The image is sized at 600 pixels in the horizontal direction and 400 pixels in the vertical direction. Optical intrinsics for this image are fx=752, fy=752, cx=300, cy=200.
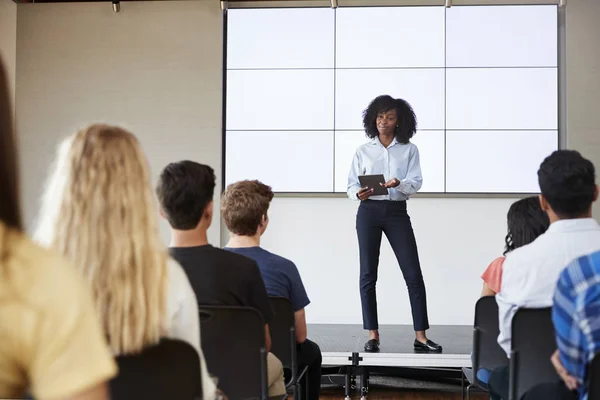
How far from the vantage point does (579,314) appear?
1.86 metres

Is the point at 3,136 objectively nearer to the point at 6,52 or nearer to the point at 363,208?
the point at 363,208

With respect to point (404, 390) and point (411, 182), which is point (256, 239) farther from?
point (404, 390)

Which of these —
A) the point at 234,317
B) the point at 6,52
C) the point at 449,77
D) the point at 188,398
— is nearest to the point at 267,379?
the point at 234,317

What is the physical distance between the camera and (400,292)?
6121mm

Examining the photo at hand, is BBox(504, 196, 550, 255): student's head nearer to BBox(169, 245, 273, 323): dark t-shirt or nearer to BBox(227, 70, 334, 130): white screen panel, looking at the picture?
BBox(169, 245, 273, 323): dark t-shirt

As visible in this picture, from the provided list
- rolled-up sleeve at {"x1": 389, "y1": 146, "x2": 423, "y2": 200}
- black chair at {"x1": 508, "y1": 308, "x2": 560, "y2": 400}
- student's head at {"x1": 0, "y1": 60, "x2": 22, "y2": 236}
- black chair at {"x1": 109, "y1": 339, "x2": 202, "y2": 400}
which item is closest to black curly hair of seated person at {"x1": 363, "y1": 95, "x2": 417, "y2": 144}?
rolled-up sleeve at {"x1": 389, "y1": 146, "x2": 423, "y2": 200}

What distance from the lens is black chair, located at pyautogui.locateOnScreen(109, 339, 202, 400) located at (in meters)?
1.56

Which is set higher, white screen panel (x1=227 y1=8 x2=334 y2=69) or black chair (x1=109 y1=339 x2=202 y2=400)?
white screen panel (x1=227 y1=8 x2=334 y2=69)

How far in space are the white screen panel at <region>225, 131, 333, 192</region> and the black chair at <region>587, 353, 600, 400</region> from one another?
4.35 meters

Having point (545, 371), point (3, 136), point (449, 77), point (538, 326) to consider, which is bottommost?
point (545, 371)

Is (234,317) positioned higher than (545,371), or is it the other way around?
(234,317)

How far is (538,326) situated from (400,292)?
379 centimetres

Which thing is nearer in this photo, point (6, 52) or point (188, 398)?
point (188, 398)

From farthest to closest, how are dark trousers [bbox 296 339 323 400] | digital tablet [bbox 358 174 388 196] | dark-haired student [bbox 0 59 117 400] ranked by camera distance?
digital tablet [bbox 358 174 388 196] < dark trousers [bbox 296 339 323 400] < dark-haired student [bbox 0 59 117 400]
